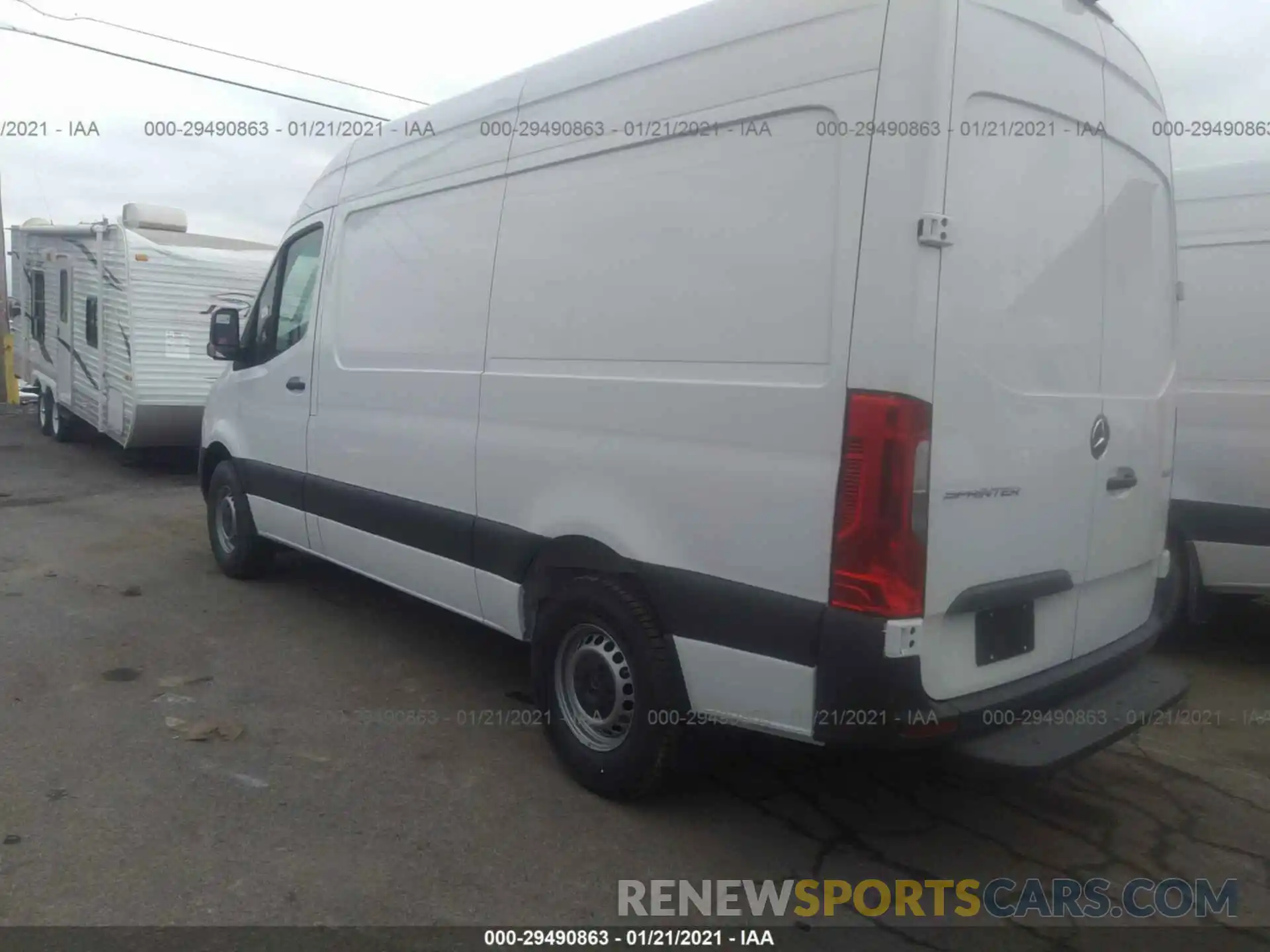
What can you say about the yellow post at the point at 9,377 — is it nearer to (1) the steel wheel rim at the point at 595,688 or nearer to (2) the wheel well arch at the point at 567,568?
(2) the wheel well arch at the point at 567,568

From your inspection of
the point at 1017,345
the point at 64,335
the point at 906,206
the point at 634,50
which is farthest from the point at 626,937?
the point at 64,335

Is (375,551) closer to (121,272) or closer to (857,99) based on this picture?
(857,99)

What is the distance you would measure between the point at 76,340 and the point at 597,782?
11.1 m

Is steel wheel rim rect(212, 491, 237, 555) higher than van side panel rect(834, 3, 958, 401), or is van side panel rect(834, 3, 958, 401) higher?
van side panel rect(834, 3, 958, 401)

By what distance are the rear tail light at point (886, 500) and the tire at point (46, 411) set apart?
14.0 m

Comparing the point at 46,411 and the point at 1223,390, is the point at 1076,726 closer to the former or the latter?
the point at 1223,390

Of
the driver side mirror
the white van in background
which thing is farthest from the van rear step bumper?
the driver side mirror

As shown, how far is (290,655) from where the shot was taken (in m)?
5.30

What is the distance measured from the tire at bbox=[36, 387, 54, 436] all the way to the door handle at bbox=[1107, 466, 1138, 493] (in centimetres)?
1421

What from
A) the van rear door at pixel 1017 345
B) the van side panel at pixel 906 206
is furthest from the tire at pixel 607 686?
the van side panel at pixel 906 206

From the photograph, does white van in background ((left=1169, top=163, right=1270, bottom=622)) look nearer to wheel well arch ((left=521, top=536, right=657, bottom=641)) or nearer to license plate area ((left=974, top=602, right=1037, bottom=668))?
license plate area ((left=974, top=602, right=1037, bottom=668))

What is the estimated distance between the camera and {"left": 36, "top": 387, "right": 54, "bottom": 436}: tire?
14.1 meters

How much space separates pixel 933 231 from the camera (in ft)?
9.01

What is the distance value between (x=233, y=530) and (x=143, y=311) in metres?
5.02
